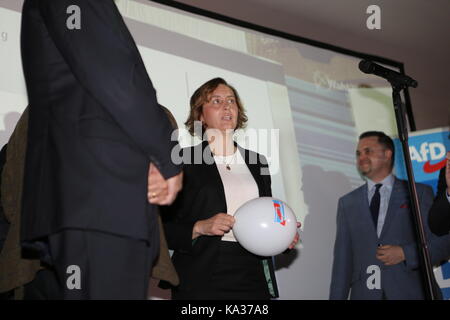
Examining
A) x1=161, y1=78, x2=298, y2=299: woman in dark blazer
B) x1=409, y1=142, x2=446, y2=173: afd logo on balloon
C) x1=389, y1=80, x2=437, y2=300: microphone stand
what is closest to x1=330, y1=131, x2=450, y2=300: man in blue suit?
x1=409, y1=142, x2=446, y2=173: afd logo on balloon

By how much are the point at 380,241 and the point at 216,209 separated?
1.33 m

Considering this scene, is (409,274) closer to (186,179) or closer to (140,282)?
(186,179)

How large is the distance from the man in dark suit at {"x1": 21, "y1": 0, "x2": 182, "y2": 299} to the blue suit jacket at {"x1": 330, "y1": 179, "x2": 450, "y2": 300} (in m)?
1.92

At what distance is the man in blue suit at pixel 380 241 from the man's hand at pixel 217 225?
4.23ft

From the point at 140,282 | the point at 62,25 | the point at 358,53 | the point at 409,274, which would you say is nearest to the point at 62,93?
the point at 62,25

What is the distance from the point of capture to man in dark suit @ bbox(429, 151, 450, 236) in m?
2.47

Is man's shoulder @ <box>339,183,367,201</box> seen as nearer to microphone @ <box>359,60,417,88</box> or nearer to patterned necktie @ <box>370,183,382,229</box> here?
patterned necktie @ <box>370,183,382,229</box>

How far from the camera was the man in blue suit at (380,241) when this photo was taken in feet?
8.96

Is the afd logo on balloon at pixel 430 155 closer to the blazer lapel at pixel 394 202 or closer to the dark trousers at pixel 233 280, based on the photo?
the blazer lapel at pixel 394 202

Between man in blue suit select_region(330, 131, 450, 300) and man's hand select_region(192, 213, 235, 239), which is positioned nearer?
man's hand select_region(192, 213, 235, 239)

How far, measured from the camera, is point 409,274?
8.94 feet

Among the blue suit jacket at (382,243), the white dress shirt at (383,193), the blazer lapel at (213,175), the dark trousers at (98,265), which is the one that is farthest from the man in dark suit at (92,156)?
the white dress shirt at (383,193)

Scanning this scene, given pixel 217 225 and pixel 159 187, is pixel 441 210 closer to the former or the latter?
pixel 217 225

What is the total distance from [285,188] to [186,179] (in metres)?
1.06
